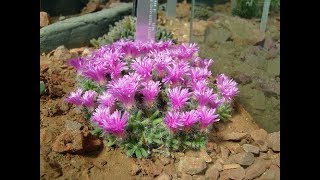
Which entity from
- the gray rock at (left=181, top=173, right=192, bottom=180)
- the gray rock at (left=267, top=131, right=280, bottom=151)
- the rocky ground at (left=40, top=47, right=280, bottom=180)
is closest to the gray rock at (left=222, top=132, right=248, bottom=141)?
the rocky ground at (left=40, top=47, right=280, bottom=180)

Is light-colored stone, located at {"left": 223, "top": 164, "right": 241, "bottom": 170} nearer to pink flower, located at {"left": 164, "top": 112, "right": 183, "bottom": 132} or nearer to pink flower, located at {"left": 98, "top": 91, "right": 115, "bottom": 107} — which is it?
pink flower, located at {"left": 164, "top": 112, "right": 183, "bottom": 132}

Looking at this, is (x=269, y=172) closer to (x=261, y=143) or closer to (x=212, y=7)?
(x=261, y=143)

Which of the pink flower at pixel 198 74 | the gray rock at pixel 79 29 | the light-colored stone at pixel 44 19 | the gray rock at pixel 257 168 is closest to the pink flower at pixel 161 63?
the pink flower at pixel 198 74

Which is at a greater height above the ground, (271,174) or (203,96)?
(203,96)

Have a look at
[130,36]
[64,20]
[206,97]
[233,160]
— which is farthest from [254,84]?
[64,20]

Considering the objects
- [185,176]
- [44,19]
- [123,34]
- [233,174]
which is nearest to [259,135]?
[233,174]

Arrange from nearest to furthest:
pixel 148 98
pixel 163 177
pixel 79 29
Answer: pixel 163 177 → pixel 148 98 → pixel 79 29

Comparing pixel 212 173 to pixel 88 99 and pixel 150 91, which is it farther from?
pixel 88 99
